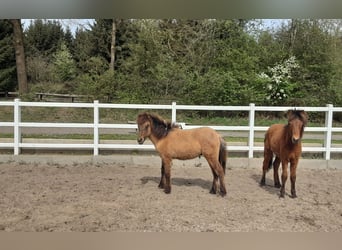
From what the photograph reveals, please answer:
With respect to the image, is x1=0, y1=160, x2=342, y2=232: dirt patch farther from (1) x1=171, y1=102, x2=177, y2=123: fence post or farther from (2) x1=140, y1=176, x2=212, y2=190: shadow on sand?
(1) x1=171, y1=102, x2=177, y2=123: fence post

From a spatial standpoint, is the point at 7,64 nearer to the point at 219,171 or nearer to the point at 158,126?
the point at 158,126

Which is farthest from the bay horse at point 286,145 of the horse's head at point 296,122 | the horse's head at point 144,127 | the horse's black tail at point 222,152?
the horse's head at point 144,127

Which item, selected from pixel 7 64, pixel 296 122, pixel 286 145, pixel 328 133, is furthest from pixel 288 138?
pixel 7 64

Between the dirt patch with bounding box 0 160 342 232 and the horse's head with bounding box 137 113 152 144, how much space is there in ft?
1.58

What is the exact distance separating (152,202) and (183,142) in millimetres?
524

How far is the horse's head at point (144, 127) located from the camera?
9.08 ft

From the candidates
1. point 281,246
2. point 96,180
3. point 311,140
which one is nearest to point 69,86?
point 96,180

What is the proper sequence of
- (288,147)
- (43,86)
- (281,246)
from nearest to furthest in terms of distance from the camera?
1. (281,246)
2. (288,147)
3. (43,86)

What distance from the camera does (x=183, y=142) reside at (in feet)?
9.35

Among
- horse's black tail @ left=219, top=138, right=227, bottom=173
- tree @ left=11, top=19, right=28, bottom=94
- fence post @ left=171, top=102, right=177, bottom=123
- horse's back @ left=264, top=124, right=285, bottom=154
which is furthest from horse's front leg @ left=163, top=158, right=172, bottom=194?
tree @ left=11, top=19, right=28, bottom=94
